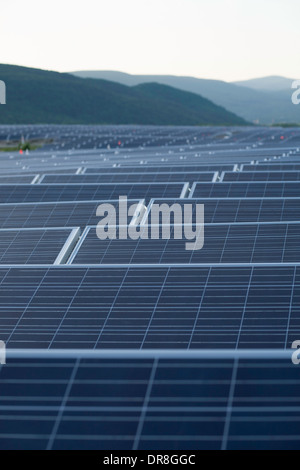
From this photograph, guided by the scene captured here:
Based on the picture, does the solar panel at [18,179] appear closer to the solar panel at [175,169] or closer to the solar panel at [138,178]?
the solar panel at [138,178]

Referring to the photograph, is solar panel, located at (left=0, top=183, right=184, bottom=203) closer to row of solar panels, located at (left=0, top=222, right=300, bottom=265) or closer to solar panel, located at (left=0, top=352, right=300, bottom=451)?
row of solar panels, located at (left=0, top=222, right=300, bottom=265)

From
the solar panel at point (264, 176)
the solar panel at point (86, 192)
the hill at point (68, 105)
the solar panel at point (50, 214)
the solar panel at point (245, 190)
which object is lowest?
the hill at point (68, 105)

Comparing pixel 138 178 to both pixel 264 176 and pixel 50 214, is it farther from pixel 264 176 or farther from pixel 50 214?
pixel 50 214

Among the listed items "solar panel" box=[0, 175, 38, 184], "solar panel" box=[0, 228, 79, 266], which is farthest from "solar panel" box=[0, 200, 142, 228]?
"solar panel" box=[0, 175, 38, 184]

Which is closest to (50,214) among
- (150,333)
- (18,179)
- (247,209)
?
(247,209)

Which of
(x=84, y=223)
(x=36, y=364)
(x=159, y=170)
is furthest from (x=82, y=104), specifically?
(x=36, y=364)

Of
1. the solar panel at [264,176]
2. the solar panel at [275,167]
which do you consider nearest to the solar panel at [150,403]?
the solar panel at [264,176]
